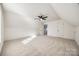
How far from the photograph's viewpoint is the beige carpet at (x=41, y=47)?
1427 millimetres

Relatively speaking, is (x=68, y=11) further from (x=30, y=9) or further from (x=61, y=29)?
(x=30, y=9)

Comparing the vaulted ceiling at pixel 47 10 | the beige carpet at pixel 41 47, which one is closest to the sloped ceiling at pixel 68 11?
the vaulted ceiling at pixel 47 10

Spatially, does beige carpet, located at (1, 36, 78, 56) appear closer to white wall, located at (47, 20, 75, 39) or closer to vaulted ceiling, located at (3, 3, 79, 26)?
white wall, located at (47, 20, 75, 39)

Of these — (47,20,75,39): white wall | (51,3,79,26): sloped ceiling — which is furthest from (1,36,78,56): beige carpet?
(51,3,79,26): sloped ceiling

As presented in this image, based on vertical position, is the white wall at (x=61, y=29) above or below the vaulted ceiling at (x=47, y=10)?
below

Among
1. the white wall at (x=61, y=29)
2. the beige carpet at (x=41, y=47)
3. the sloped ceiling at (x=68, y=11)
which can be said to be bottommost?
the beige carpet at (x=41, y=47)

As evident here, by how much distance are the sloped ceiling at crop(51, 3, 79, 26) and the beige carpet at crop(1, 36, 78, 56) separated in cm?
24

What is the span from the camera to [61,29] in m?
1.48

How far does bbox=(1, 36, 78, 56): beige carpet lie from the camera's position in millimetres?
1427

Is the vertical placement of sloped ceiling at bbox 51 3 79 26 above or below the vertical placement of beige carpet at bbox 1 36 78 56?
above

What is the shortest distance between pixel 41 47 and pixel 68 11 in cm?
50

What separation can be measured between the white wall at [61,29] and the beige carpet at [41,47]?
6 cm

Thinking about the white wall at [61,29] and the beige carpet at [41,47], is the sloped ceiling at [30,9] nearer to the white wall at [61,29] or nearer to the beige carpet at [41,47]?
the white wall at [61,29]

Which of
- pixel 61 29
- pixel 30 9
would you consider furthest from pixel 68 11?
pixel 30 9
